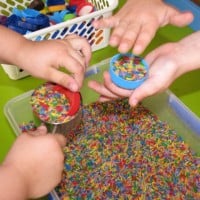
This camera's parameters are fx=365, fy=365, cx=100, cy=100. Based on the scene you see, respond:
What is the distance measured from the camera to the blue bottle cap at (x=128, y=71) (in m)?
0.75

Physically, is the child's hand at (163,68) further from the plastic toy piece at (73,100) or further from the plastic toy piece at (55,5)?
the plastic toy piece at (55,5)

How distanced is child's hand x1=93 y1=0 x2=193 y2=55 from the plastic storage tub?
140mm

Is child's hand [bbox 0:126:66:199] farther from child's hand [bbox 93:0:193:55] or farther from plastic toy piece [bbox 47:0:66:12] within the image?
plastic toy piece [bbox 47:0:66:12]

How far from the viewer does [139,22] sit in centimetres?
83

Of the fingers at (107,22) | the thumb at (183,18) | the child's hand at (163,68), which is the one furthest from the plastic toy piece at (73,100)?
the thumb at (183,18)

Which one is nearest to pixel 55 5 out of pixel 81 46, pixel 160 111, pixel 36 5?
pixel 36 5

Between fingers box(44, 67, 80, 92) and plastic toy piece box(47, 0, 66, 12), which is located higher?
fingers box(44, 67, 80, 92)

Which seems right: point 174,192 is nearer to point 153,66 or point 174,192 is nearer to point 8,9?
point 153,66

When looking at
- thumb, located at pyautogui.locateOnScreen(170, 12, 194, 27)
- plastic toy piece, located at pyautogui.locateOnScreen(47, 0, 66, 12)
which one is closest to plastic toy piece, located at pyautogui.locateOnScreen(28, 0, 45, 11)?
plastic toy piece, located at pyautogui.locateOnScreen(47, 0, 66, 12)

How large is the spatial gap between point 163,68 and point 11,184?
0.38 meters

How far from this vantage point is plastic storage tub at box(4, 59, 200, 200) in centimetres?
88

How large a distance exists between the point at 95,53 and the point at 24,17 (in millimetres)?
223

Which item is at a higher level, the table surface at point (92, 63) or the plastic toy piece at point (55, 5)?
the plastic toy piece at point (55, 5)

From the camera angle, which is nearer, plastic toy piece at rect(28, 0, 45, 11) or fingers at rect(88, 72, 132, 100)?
fingers at rect(88, 72, 132, 100)
